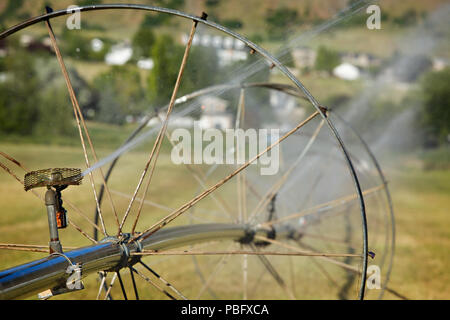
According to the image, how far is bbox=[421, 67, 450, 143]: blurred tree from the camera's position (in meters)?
14.7

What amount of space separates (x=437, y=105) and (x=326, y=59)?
4263mm

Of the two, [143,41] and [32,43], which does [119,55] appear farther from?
[32,43]

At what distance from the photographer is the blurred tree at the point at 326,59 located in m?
16.8

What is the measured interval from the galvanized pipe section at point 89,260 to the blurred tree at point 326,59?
13.7 metres

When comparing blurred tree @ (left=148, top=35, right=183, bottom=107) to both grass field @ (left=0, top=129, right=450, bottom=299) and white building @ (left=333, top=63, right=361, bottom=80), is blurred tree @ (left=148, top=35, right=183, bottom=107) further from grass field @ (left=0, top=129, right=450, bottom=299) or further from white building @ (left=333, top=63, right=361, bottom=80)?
white building @ (left=333, top=63, right=361, bottom=80)

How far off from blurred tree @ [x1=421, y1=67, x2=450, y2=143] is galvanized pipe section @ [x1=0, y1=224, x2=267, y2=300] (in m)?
12.7

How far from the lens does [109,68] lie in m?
16.6

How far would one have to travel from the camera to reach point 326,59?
17094mm

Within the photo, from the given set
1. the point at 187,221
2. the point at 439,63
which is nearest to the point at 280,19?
the point at 439,63

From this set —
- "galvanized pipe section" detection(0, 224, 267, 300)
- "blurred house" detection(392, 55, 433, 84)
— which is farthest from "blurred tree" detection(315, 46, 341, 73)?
"galvanized pipe section" detection(0, 224, 267, 300)

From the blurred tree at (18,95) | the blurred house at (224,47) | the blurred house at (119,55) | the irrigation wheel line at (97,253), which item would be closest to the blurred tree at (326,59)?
the blurred house at (119,55)

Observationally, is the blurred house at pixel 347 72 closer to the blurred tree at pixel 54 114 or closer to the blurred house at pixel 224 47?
the blurred house at pixel 224 47

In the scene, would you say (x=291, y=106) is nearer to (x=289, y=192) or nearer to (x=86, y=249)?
(x=289, y=192)
